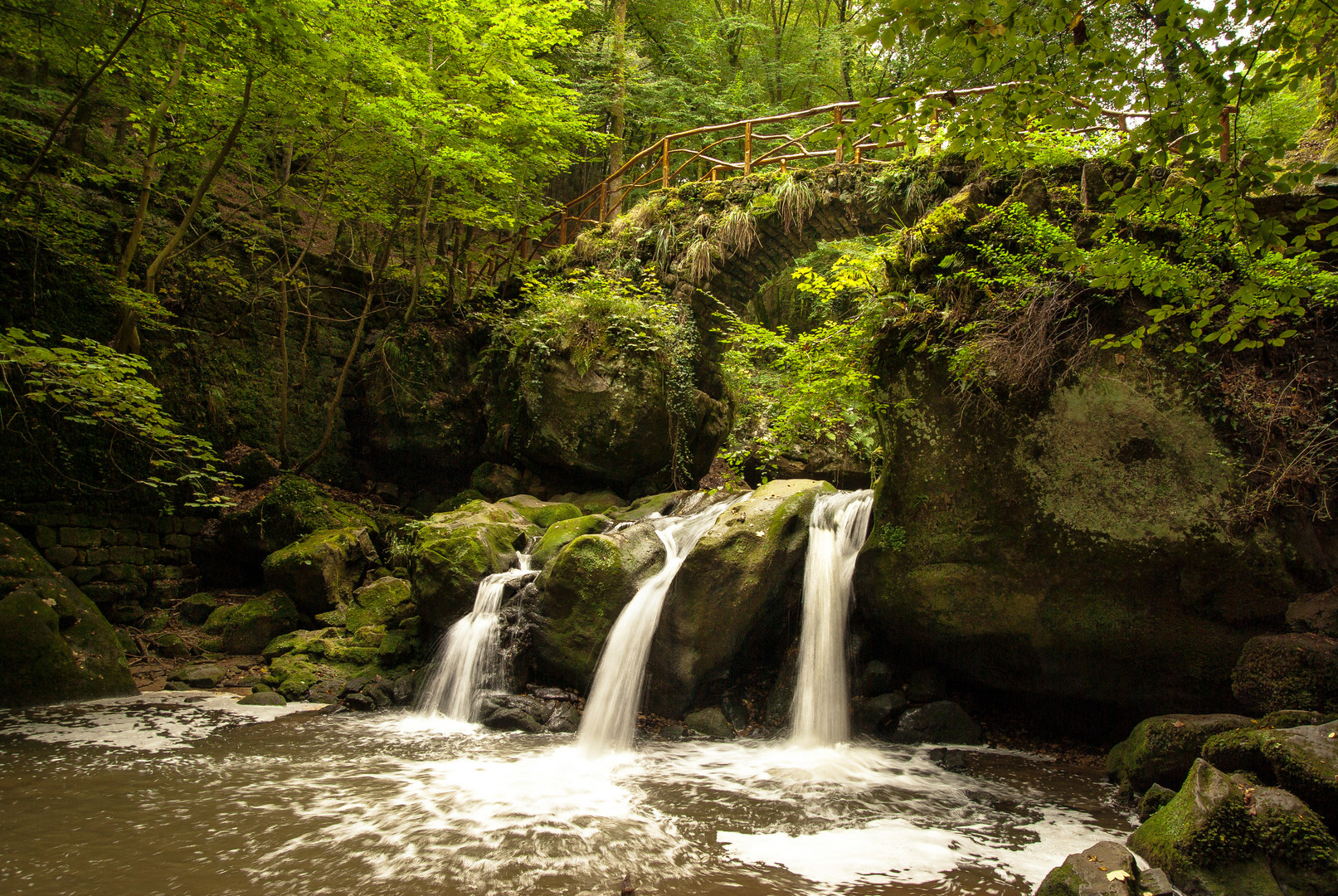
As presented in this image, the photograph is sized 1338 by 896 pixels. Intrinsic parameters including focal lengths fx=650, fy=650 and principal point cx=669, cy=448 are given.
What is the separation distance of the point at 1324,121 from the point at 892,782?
918 centimetres

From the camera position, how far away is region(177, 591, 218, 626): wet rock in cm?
909

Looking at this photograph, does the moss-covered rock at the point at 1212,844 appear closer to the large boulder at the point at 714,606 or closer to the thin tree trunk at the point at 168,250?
the large boulder at the point at 714,606

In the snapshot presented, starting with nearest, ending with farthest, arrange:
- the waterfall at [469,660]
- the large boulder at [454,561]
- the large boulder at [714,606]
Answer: the large boulder at [714,606]
the waterfall at [469,660]
the large boulder at [454,561]

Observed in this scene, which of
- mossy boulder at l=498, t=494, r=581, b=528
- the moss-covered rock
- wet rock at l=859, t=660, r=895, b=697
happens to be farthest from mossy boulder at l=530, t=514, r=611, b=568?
the moss-covered rock

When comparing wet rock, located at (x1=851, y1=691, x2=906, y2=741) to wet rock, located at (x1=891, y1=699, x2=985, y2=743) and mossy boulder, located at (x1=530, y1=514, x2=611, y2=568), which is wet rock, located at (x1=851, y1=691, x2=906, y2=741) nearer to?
wet rock, located at (x1=891, y1=699, x2=985, y2=743)

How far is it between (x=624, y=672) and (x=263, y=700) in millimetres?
3928

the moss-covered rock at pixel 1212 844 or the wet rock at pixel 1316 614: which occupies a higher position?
the wet rock at pixel 1316 614

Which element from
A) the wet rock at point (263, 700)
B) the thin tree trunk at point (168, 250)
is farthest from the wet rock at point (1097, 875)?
the thin tree trunk at point (168, 250)

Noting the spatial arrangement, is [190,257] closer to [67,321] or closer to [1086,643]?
[67,321]

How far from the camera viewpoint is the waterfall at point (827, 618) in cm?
603

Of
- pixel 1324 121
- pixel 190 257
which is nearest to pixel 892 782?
pixel 1324 121

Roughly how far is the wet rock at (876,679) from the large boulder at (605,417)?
531 centimetres

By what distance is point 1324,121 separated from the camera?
7.64m

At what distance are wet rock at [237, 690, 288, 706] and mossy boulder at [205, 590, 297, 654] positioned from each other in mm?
1810
